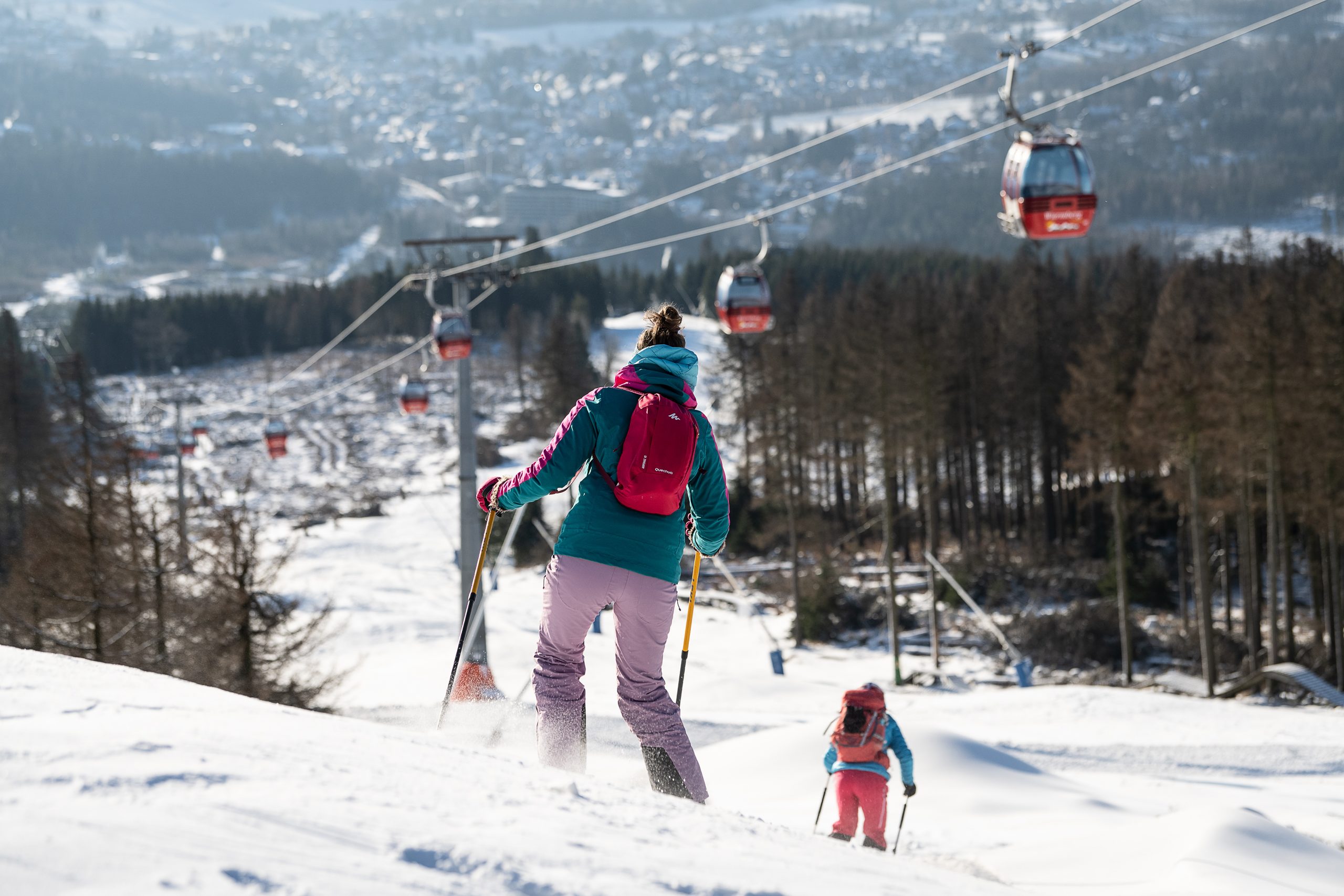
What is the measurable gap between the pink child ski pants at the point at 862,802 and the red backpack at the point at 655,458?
3.14m

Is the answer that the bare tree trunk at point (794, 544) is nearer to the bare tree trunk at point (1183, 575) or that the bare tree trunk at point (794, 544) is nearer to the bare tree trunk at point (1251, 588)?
the bare tree trunk at point (1183, 575)

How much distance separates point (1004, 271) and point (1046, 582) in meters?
41.2

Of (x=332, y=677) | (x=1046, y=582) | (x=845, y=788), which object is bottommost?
(x=1046, y=582)

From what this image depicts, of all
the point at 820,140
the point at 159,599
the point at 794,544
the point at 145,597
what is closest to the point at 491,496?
the point at 820,140

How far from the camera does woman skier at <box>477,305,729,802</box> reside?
420cm

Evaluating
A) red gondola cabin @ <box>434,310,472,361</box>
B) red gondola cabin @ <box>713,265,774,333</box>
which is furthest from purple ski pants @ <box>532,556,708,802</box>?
red gondola cabin @ <box>434,310,472,361</box>

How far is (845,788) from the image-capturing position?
6730mm

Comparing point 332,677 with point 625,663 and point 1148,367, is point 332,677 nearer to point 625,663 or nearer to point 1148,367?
point 625,663

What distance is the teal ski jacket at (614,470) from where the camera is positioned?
4.22 m

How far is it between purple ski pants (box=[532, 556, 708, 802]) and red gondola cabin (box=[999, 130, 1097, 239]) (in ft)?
19.1

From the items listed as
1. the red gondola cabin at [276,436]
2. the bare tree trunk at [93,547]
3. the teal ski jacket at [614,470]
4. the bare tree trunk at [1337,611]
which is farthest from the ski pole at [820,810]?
the red gondola cabin at [276,436]

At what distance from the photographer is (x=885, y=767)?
6.73 meters

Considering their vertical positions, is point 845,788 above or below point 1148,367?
below

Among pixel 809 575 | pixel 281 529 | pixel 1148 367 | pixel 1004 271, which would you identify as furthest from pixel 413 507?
pixel 1004 271
